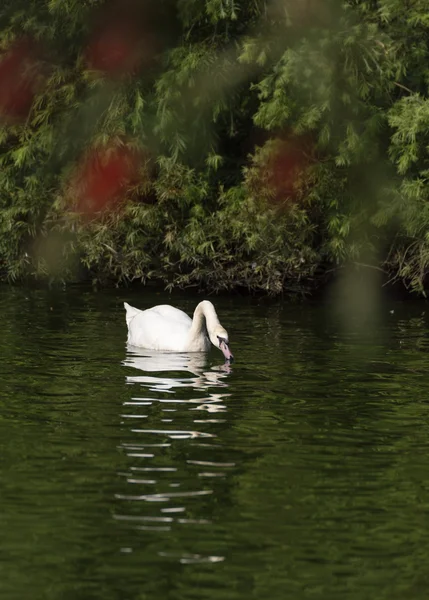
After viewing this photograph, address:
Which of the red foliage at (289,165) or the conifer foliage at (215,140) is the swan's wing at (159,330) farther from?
the red foliage at (289,165)

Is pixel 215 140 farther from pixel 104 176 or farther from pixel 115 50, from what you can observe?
pixel 115 50

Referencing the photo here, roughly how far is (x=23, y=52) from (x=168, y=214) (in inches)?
159

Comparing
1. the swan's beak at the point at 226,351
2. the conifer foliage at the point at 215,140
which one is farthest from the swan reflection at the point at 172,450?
the conifer foliage at the point at 215,140

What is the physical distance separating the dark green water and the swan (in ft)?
0.89

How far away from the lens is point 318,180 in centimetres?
2511

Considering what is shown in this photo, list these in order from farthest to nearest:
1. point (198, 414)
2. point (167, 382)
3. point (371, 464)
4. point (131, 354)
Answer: point (131, 354) → point (167, 382) → point (198, 414) → point (371, 464)

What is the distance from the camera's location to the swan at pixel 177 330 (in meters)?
18.1

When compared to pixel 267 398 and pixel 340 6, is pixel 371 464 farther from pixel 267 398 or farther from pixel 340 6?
pixel 340 6

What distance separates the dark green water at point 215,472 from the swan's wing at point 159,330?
0.33 metres

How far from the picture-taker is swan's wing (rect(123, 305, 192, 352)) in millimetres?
18750

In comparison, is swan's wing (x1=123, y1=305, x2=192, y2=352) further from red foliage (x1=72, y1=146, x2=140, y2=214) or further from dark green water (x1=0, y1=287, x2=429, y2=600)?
red foliage (x1=72, y1=146, x2=140, y2=214)

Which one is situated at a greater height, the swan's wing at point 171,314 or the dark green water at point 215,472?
the swan's wing at point 171,314

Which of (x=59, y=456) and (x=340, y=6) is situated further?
(x=340, y=6)

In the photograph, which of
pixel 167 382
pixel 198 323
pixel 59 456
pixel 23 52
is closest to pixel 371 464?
pixel 59 456
